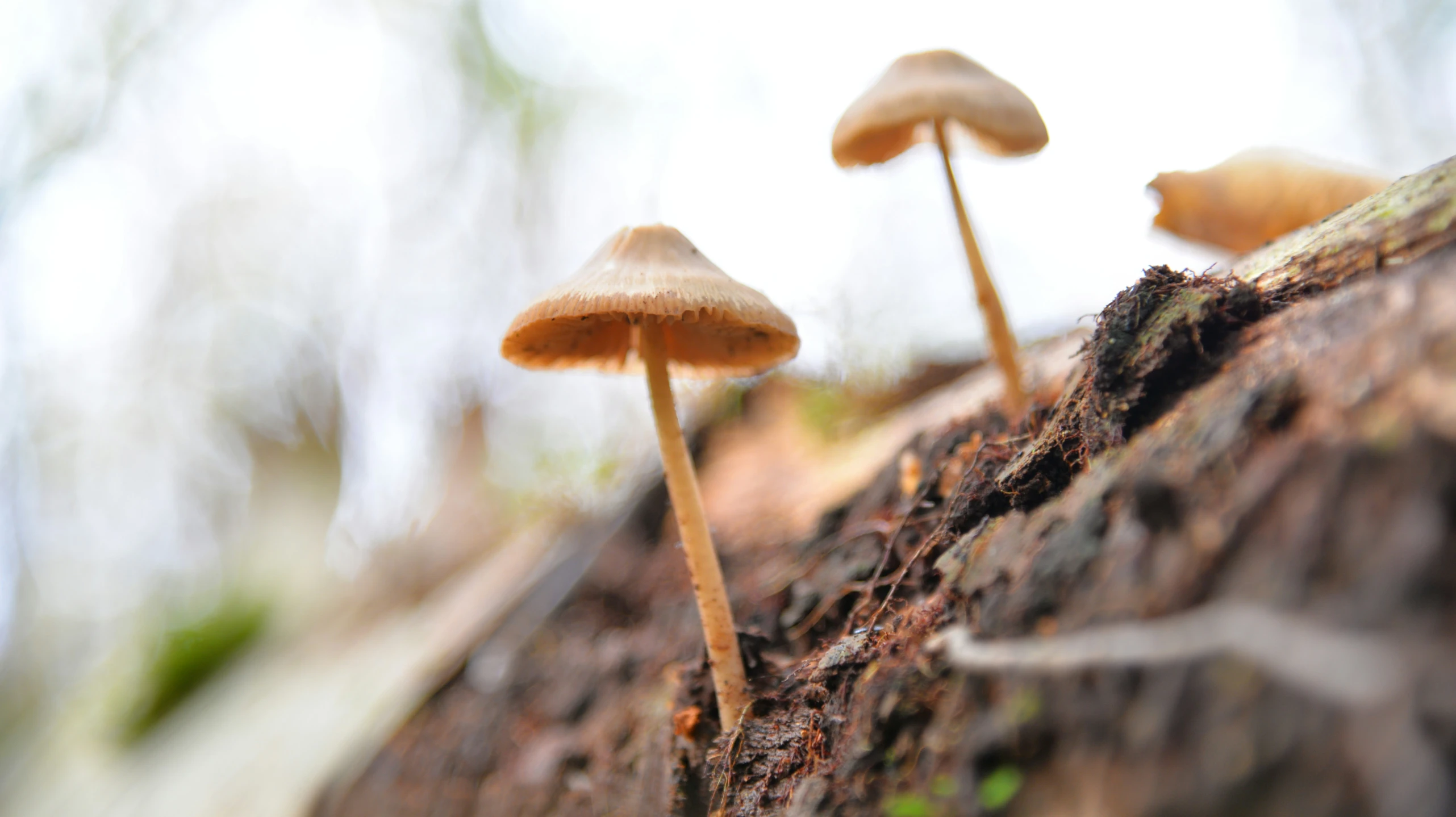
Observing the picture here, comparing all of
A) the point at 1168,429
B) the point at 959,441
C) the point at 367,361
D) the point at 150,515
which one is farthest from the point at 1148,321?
the point at 150,515

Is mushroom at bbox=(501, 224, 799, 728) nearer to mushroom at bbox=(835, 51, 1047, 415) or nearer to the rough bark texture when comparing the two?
the rough bark texture

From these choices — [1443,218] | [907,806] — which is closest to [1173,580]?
[907,806]

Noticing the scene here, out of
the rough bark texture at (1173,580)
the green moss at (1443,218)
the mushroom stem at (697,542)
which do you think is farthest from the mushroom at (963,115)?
the green moss at (1443,218)

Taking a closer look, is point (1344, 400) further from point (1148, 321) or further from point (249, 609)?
point (249, 609)

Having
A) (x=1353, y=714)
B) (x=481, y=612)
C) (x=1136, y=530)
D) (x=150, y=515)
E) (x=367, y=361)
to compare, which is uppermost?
(x=367, y=361)

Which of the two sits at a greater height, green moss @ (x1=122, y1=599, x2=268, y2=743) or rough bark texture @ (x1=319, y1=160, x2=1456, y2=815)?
rough bark texture @ (x1=319, y1=160, x2=1456, y2=815)

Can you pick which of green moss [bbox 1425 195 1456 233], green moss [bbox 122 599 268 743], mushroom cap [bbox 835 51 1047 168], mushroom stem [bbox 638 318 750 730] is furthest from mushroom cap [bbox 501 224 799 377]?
green moss [bbox 122 599 268 743]
